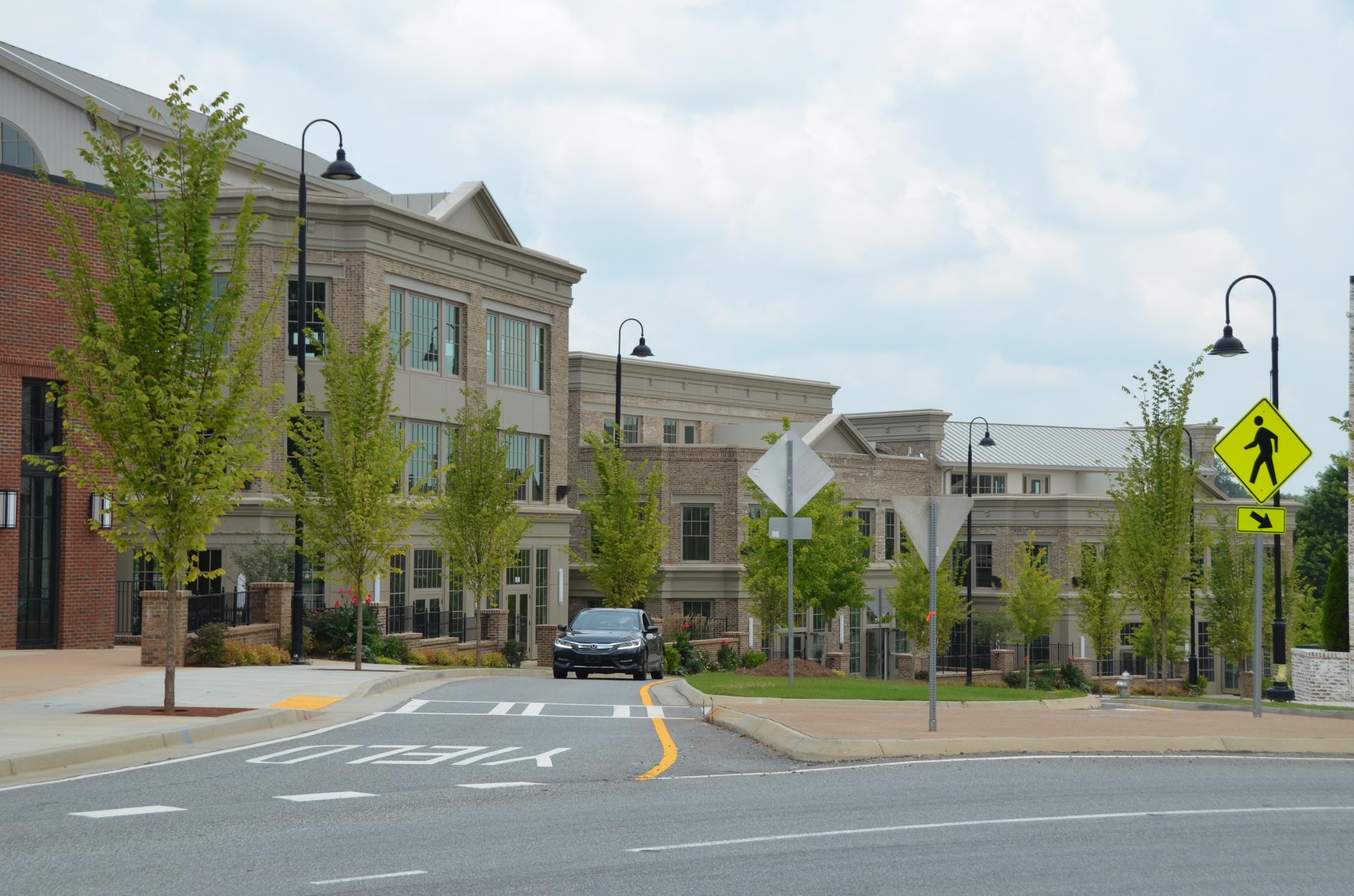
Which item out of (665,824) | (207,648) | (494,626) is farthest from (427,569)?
(665,824)

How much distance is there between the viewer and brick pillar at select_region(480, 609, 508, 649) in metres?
37.5

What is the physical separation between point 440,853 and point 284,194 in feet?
107

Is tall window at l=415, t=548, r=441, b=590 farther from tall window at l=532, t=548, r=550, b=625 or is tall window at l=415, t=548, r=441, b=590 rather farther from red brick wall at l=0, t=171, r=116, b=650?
red brick wall at l=0, t=171, r=116, b=650

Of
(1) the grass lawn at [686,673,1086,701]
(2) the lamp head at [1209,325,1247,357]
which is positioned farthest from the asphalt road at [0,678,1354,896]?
(2) the lamp head at [1209,325,1247,357]

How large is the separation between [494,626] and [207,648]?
12.7 m

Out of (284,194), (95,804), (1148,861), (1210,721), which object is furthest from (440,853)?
(284,194)

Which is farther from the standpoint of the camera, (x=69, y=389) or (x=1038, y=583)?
(x=1038, y=583)

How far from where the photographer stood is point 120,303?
16.6 metres

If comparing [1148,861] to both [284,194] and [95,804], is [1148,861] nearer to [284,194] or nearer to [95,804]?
[95,804]

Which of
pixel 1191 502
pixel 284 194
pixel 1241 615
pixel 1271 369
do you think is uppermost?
pixel 284 194

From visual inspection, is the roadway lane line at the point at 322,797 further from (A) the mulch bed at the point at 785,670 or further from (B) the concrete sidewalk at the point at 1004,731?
(A) the mulch bed at the point at 785,670

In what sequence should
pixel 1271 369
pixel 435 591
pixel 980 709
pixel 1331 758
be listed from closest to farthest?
pixel 1331 758
pixel 980 709
pixel 1271 369
pixel 435 591

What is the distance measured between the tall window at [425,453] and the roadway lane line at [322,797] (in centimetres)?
2994

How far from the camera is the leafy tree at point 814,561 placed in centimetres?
3928
